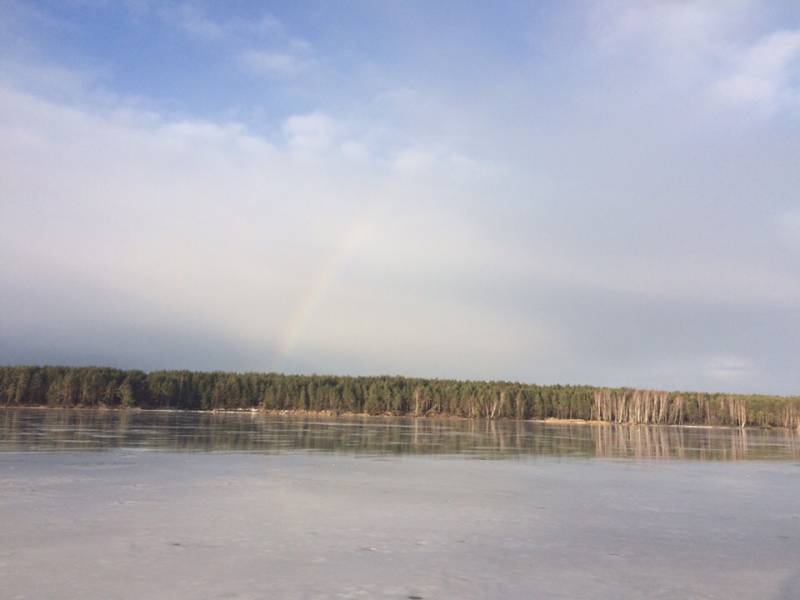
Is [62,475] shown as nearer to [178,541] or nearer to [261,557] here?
[178,541]

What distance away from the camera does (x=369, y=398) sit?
353 ft

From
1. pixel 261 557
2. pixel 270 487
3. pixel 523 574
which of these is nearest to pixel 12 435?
pixel 270 487

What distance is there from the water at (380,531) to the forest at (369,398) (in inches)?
3382

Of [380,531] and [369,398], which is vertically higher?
[369,398]

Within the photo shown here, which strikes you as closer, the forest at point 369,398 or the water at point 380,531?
the water at point 380,531

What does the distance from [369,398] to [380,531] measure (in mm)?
97381

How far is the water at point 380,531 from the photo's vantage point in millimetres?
7820

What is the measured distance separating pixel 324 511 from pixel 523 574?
16.8ft

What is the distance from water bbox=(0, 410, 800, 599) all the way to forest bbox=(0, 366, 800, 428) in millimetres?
85896

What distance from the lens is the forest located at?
101312mm

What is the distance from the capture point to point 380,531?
11008 millimetres

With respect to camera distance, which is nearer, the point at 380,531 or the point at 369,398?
the point at 380,531

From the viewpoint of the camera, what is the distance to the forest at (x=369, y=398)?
10131 cm

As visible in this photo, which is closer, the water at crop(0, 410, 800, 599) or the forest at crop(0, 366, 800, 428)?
the water at crop(0, 410, 800, 599)
